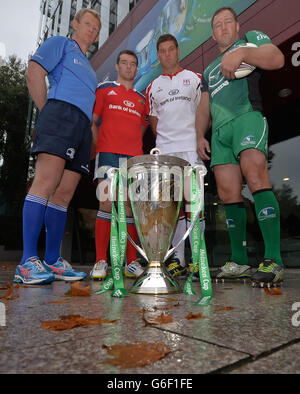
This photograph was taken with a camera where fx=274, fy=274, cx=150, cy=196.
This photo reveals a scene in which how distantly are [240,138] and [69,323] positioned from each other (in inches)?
62.6

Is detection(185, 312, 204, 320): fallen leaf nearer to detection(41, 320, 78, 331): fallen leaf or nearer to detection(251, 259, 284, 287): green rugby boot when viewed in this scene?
detection(41, 320, 78, 331): fallen leaf

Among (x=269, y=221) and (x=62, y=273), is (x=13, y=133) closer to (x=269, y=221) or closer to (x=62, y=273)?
(x=62, y=273)

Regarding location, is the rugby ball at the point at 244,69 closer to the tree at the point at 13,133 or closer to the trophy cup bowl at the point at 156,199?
the trophy cup bowl at the point at 156,199

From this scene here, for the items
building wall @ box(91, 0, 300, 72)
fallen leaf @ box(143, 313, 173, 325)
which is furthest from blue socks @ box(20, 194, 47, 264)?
building wall @ box(91, 0, 300, 72)

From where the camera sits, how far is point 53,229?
85.6 inches

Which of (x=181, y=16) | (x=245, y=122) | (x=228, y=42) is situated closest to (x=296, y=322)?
(x=245, y=122)

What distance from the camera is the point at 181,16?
3.73 m

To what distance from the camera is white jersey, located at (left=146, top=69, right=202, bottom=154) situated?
2.35 meters

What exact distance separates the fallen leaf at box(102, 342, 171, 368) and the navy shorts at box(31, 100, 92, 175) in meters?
1.55

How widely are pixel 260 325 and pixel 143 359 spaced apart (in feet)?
1.34

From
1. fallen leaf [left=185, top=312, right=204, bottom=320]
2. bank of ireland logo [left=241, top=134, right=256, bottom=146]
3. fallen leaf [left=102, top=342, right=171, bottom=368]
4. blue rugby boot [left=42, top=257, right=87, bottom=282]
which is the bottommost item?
blue rugby boot [left=42, top=257, right=87, bottom=282]

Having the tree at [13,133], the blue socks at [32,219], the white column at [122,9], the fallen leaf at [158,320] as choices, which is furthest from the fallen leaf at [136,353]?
the tree at [13,133]

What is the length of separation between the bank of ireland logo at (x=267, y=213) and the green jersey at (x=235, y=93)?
0.71m
